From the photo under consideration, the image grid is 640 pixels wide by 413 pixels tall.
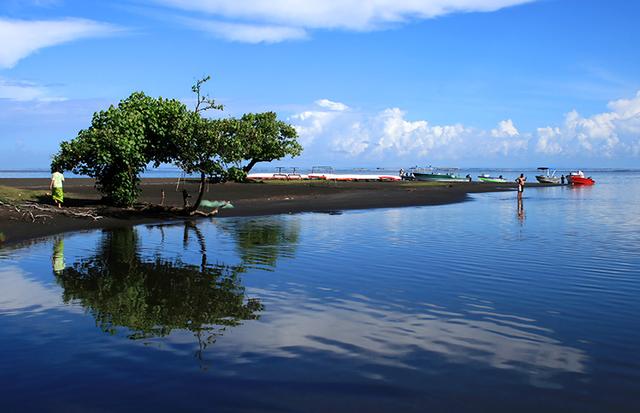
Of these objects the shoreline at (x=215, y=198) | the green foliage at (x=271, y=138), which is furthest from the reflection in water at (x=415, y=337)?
the green foliage at (x=271, y=138)

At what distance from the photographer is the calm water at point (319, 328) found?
28.8ft

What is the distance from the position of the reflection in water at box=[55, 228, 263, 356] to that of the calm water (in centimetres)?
7

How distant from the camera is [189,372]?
9.65 m

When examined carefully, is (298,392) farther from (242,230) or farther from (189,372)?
(242,230)

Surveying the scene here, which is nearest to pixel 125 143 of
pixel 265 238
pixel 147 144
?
pixel 147 144

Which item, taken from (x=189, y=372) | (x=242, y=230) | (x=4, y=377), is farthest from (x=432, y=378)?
(x=242, y=230)

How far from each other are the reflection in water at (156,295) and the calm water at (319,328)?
0.07 meters

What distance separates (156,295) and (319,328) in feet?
17.5

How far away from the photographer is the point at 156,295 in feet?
51.2

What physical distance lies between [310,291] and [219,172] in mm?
20692

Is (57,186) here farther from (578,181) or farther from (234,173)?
(578,181)

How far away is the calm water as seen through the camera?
8789 mm

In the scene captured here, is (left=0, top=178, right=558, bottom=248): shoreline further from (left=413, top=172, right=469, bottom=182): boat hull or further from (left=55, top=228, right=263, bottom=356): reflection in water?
(left=413, top=172, right=469, bottom=182): boat hull

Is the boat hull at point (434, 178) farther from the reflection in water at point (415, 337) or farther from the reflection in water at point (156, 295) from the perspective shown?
the reflection in water at point (415, 337)
